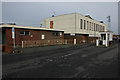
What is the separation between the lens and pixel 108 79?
17.6ft

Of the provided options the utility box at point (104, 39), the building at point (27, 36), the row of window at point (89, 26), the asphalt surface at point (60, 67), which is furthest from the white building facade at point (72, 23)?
the asphalt surface at point (60, 67)

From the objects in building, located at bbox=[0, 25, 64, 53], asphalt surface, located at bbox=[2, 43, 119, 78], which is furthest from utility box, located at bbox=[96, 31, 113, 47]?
asphalt surface, located at bbox=[2, 43, 119, 78]

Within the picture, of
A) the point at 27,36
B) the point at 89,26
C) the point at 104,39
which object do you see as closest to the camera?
the point at 27,36

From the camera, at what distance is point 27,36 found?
24484 millimetres

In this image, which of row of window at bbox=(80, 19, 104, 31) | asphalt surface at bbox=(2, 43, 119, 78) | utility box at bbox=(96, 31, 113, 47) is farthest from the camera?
row of window at bbox=(80, 19, 104, 31)

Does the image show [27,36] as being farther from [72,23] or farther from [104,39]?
[72,23]

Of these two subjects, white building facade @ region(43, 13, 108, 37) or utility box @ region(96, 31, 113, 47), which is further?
white building facade @ region(43, 13, 108, 37)

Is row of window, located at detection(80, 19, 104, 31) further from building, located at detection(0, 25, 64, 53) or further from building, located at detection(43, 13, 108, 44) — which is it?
building, located at detection(0, 25, 64, 53)

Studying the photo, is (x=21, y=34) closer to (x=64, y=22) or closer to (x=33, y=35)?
(x=33, y=35)

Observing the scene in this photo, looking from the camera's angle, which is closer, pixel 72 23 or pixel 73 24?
pixel 73 24

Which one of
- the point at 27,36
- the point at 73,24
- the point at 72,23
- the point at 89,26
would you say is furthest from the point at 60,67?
the point at 89,26

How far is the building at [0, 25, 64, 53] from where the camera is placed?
21.8m

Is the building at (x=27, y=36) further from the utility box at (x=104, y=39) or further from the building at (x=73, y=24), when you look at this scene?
the building at (x=73, y=24)

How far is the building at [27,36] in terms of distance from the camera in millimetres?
21797
